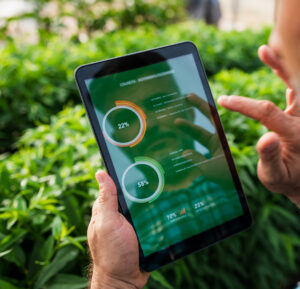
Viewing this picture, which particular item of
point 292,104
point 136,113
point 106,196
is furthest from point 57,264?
point 292,104

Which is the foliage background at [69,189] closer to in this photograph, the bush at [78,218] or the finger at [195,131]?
the bush at [78,218]

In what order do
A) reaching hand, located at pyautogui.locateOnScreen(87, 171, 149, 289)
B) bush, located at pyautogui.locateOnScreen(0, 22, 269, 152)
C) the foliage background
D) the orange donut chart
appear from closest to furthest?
1. reaching hand, located at pyautogui.locateOnScreen(87, 171, 149, 289)
2. the orange donut chart
3. the foliage background
4. bush, located at pyautogui.locateOnScreen(0, 22, 269, 152)

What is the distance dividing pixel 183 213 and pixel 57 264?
47 cm

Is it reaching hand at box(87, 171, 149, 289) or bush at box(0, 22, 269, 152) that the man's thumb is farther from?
bush at box(0, 22, 269, 152)

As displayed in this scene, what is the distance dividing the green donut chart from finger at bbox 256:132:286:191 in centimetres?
35

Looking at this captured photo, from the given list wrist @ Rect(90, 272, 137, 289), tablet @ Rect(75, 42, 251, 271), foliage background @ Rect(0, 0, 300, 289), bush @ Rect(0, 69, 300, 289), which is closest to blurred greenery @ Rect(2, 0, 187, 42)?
foliage background @ Rect(0, 0, 300, 289)

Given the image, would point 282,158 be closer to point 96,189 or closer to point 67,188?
point 96,189

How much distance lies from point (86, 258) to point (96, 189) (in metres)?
0.26

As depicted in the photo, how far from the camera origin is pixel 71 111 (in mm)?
2055

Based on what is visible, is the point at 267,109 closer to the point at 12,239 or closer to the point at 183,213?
the point at 183,213

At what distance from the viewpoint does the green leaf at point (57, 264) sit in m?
1.17

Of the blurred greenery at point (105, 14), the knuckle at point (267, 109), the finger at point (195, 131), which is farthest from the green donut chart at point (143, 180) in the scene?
the blurred greenery at point (105, 14)

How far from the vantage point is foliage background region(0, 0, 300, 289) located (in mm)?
1262

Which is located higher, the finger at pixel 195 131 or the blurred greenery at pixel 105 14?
the blurred greenery at pixel 105 14
